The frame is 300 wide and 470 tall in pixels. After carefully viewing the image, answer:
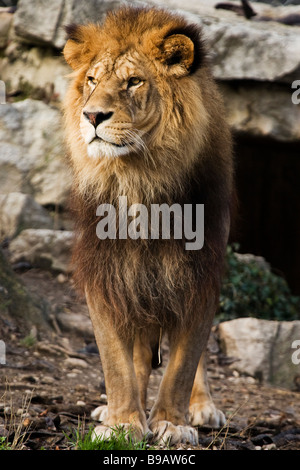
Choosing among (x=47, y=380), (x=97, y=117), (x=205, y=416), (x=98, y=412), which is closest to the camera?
(x=97, y=117)

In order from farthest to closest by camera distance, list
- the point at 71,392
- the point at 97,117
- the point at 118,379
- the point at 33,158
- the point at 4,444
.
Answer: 1. the point at 33,158
2. the point at 71,392
3. the point at 118,379
4. the point at 97,117
5. the point at 4,444

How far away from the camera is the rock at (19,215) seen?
6.96 meters

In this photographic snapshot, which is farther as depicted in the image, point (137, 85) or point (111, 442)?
point (137, 85)

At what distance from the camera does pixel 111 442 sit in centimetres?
339

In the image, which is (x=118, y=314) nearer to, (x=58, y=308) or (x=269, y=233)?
(x=58, y=308)

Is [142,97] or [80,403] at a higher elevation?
[142,97]

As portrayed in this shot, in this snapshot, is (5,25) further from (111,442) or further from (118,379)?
(111,442)

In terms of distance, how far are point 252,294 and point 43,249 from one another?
2187 mm

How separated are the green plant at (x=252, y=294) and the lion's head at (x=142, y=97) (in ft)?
12.1

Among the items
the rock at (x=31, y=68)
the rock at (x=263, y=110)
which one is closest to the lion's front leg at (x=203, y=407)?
the rock at (x=263, y=110)

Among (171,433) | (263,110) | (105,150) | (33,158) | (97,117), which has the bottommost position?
(171,433)

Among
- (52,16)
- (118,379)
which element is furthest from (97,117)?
(52,16)

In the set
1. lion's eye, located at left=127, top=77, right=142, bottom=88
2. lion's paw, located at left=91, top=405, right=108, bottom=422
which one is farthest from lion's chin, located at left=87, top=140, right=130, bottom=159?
lion's paw, located at left=91, top=405, right=108, bottom=422

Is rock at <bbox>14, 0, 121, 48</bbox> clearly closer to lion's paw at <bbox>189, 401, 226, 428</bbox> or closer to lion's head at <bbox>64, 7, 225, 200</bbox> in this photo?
lion's head at <bbox>64, 7, 225, 200</bbox>
